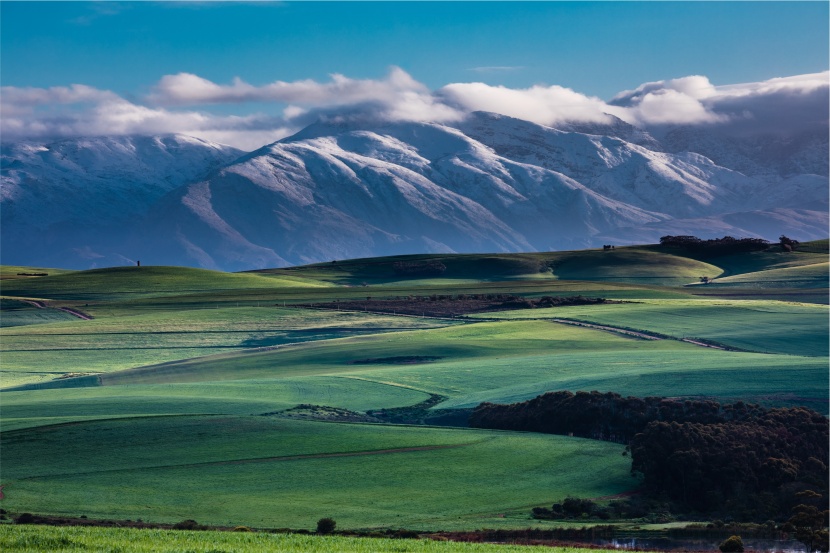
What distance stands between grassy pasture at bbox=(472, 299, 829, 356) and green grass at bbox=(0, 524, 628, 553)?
68435mm

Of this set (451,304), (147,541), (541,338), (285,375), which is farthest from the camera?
(451,304)

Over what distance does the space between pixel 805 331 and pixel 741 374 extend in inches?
1286

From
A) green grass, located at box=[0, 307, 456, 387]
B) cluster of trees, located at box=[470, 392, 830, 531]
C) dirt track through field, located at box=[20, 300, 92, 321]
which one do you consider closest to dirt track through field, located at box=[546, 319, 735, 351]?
green grass, located at box=[0, 307, 456, 387]

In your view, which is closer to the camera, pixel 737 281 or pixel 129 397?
pixel 129 397

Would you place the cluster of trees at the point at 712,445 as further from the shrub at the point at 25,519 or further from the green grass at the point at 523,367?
the shrub at the point at 25,519

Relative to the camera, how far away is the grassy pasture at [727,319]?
102 meters

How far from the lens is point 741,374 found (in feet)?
253

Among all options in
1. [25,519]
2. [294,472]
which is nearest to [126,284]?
[294,472]

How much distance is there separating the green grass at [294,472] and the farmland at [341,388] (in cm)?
16

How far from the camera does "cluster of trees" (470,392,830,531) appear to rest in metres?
55.3

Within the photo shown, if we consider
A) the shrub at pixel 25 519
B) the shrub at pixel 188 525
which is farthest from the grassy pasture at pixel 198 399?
the shrub at pixel 188 525

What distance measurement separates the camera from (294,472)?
5750cm

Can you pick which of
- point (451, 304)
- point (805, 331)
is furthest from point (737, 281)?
point (805, 331)

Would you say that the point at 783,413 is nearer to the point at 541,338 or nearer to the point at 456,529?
the point at 456,529
